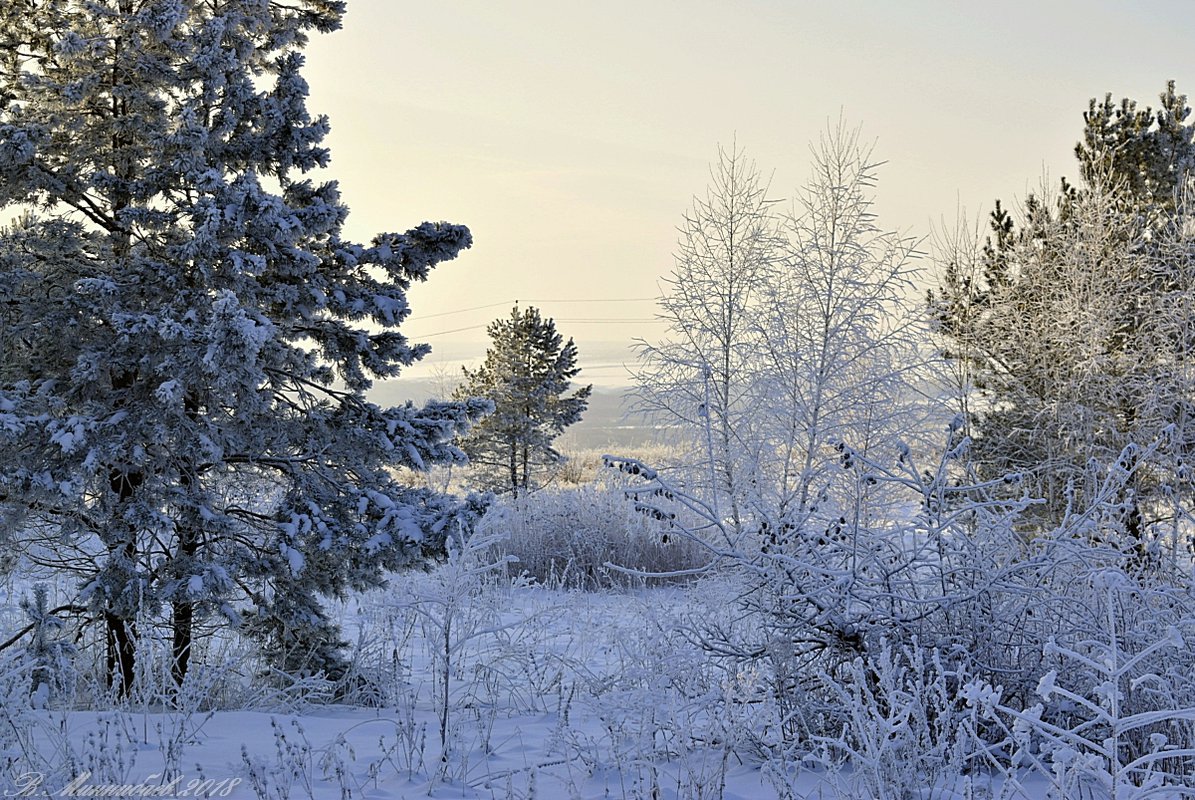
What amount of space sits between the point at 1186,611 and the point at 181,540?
5.96m

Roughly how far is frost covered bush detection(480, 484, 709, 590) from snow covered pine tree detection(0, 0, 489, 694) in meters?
5.76

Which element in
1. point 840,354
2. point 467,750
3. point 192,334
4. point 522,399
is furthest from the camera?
point 522,399

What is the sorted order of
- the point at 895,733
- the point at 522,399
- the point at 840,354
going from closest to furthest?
the point at 895,733 < the point at 840,354 < the point at 522,399

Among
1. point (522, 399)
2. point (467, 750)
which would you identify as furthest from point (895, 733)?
point (522, 399)

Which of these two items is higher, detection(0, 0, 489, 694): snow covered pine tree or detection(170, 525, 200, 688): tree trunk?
detection(0, 0, 489, 694): snow covered pine tree

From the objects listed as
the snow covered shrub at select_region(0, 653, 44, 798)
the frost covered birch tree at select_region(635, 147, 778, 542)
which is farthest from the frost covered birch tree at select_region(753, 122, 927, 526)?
the snow covered shrub at select_region(0, 653, 44, 798)

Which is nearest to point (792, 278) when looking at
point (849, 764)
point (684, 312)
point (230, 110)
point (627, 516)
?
point (684, 312)

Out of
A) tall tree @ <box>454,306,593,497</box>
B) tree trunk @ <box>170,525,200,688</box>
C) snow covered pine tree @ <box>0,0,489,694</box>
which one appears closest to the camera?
snow covered pine tree @ <box>0,0,489,694</box>

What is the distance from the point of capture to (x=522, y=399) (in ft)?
74.2

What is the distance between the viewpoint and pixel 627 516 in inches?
559

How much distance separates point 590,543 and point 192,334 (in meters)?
8.33

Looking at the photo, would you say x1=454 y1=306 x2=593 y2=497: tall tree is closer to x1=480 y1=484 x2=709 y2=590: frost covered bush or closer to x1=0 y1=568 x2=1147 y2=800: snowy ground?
x1=480 y1=484 x2=709 y2=590: frost covered bush

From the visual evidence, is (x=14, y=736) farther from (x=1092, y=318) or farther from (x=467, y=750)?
(x=1092, y=318)

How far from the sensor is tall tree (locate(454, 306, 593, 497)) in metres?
22.5
